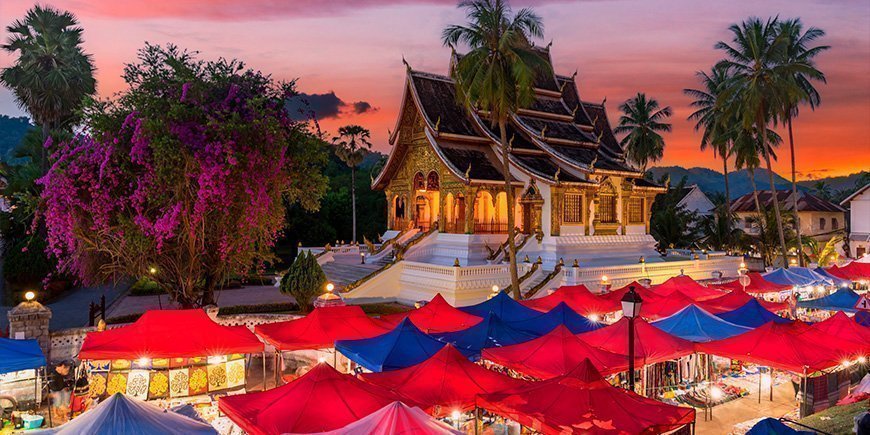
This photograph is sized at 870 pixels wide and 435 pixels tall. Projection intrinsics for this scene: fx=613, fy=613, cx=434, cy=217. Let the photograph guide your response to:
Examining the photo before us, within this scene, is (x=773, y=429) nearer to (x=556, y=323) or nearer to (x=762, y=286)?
(x=556, y=323)

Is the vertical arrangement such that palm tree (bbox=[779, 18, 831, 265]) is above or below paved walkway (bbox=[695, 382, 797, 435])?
above

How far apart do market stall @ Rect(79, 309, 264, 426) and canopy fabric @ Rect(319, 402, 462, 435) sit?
19.3 ft

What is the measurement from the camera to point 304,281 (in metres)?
21.0

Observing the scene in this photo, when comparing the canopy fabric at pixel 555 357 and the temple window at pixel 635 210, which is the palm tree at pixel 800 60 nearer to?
the temple window at pixel 635 210

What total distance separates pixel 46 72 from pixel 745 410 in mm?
37258

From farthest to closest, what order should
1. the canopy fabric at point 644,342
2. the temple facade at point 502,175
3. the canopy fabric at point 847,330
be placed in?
the temple facade at point 502,175 → the canopy fabric at point 847,330 → the canopy fabric at point 644,342

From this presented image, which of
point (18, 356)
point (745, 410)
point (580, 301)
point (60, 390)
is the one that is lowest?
point (745, 410)

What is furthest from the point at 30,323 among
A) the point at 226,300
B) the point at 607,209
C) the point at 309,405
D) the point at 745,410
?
the point at 607,209

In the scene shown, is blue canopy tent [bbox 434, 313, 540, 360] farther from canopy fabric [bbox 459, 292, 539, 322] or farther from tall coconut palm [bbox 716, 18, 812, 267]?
tall coconut palm [bbox 716, 18, 812, 267]

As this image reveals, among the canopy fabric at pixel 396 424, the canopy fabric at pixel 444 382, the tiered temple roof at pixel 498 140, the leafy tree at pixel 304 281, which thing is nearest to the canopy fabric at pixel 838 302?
the tiered temple roof at pixel 498 140

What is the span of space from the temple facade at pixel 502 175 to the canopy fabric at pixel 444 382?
17.8 meters

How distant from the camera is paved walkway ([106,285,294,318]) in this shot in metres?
24.3

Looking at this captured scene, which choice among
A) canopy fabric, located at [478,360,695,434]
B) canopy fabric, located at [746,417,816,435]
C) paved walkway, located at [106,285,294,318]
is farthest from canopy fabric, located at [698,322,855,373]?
paved walkway, located at [106,285,294,318]

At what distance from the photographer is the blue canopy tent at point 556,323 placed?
15992mm
